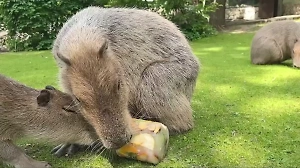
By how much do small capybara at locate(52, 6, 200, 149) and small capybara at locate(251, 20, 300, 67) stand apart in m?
3.87

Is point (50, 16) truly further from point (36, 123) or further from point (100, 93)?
point (100, 93)

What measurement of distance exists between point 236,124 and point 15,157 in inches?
78.1

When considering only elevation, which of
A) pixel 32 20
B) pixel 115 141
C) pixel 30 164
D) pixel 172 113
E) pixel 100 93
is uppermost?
pixel 100 93

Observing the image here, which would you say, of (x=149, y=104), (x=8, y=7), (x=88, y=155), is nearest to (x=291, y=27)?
(x=149, y=104)

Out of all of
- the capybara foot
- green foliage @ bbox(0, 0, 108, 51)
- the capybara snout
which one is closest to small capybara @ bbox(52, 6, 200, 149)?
the capybara snout

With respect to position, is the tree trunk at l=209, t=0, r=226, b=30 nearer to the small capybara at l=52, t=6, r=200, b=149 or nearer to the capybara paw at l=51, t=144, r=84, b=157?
the small capybara at l=52, t=6, r=200, b=149

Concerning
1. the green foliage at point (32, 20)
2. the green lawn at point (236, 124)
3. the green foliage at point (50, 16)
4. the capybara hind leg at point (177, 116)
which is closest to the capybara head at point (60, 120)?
the green lawn at point (236, 124)

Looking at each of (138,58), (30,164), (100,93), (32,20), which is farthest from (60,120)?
(32,20)

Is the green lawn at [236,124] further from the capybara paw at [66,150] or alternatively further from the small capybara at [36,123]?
the small capybara at [36,123]

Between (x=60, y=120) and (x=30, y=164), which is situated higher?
(x=60, y=120)

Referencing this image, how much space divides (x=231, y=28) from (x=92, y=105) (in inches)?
510

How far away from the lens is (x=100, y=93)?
7.63ft

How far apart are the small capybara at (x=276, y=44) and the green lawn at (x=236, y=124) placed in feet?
0.97

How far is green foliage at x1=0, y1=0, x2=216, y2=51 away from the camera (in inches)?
458
